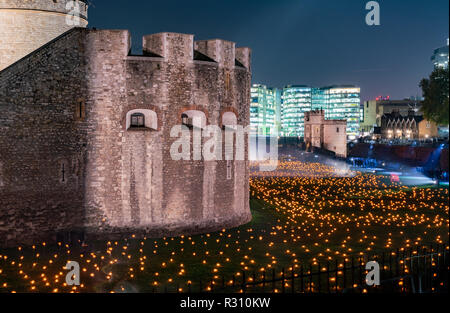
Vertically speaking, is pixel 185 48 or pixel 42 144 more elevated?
pixel 185 48

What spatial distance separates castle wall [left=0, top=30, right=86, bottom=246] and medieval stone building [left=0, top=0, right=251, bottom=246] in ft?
0.11

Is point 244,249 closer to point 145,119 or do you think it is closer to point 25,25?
point 145,119

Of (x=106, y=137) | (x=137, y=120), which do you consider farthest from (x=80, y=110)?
(x=137, y=120)

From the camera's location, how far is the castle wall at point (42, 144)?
15.8 m

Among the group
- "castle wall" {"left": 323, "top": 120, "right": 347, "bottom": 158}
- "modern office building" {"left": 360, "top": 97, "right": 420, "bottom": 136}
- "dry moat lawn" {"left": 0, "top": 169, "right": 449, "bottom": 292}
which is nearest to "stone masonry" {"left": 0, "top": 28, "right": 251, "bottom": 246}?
"dry moat lawn" {"left": 0, "top": 169, "right": 449, "bottom": 292}

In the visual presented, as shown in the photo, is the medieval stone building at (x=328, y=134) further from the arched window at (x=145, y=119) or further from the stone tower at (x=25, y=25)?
the arched window at (x=145, y=119)

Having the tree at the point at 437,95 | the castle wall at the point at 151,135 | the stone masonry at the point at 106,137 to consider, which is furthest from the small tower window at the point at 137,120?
the tree at the point at 437,95

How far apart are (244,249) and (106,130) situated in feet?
22.3

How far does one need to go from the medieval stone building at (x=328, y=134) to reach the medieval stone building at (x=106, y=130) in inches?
2422

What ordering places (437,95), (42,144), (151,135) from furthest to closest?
(437,95)
(151,135)
(42,144)

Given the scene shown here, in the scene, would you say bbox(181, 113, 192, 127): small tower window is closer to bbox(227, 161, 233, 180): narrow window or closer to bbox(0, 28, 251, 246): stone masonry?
bbox(0, 28, 251, 246): stone masonry

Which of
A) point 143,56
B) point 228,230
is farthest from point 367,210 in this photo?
point 143,56

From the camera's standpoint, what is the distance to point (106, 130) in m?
17.6

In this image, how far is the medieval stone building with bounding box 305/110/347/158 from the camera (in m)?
80.4
